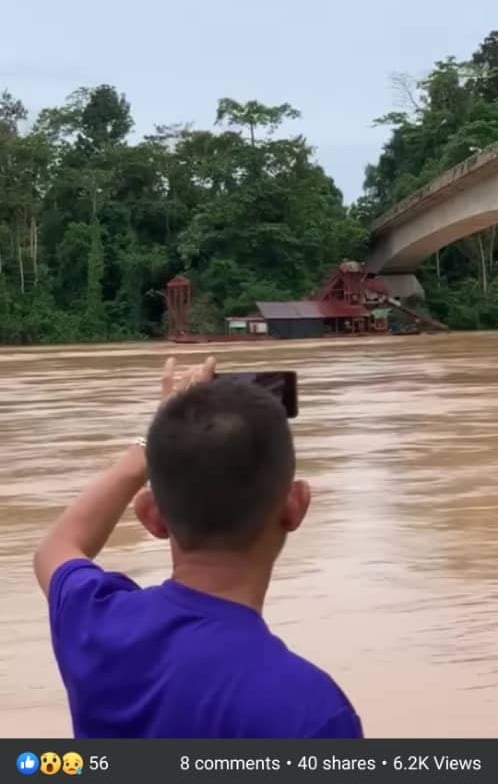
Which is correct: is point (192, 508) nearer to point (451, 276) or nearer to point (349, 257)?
point (349, 257)

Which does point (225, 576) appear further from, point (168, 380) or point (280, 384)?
point (168, 380)

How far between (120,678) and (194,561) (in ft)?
0.58

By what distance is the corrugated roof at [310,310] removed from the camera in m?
44.8

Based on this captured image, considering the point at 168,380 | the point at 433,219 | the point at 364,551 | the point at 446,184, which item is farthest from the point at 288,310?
the point at 168,380

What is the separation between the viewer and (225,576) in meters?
1.84

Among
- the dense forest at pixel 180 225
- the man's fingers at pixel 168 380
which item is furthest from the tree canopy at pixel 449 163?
the man's fingers at pixel 168 380

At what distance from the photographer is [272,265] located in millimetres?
51500

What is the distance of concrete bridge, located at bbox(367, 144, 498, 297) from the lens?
39.8 meters
